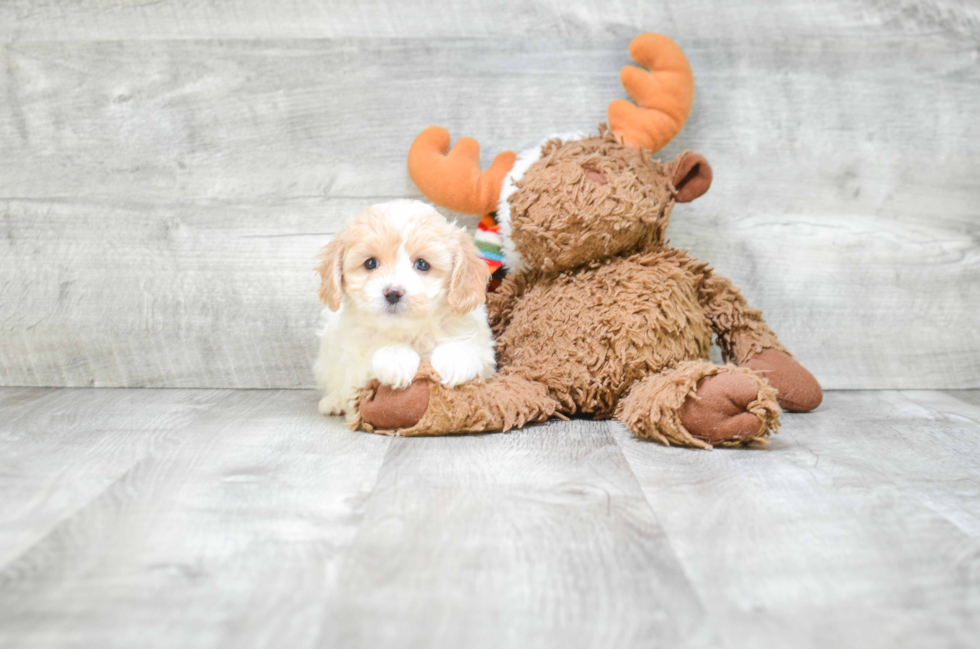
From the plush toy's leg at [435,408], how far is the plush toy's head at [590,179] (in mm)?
315

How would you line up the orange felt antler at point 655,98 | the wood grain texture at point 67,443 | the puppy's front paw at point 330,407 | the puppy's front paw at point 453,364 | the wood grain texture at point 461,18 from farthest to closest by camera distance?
the wood grain texture at point 461,18 < the orange felt antler at point 655,98 < the puppy's front paw at point 330,407 < the puppy's front paw at point 453,364 < the wood grain texture at point 67,443

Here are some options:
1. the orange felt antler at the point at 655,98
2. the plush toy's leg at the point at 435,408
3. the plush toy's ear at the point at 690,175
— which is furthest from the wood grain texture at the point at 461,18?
the plush toy's leg at the point at 435,408

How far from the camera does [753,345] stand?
5.23ft

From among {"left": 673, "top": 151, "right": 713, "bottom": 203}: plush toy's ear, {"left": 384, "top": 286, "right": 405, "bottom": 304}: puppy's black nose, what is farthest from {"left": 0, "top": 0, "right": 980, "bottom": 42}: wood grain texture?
{"left": 384, "top": 286, "right": 405, "bottom": 304}: puppy's black nose

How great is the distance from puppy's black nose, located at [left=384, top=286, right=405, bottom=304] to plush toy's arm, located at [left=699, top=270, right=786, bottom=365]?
27.2 inches

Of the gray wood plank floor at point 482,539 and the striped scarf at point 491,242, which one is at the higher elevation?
the striped scarf at point 491,242

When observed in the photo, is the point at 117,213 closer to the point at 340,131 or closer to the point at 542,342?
the point at 340,131

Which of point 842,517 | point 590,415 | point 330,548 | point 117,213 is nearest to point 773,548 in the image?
point 842,517

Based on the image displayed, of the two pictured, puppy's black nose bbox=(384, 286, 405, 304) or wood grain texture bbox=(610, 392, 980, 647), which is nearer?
wood grain texture bbox=(610, 392, 980, 647)

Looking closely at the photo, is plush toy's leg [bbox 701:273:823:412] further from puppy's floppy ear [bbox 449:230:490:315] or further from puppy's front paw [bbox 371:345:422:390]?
puppy's front paw [bbox 371:345:422:390]

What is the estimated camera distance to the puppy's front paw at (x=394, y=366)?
132 cm

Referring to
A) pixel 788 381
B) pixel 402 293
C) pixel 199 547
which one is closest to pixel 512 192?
pixel 402 293

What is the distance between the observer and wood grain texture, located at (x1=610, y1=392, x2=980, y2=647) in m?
0.73

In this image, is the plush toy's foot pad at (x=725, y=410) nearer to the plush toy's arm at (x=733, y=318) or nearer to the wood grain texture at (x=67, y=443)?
Result: the plush toy's arm at (x=733, y=318)
